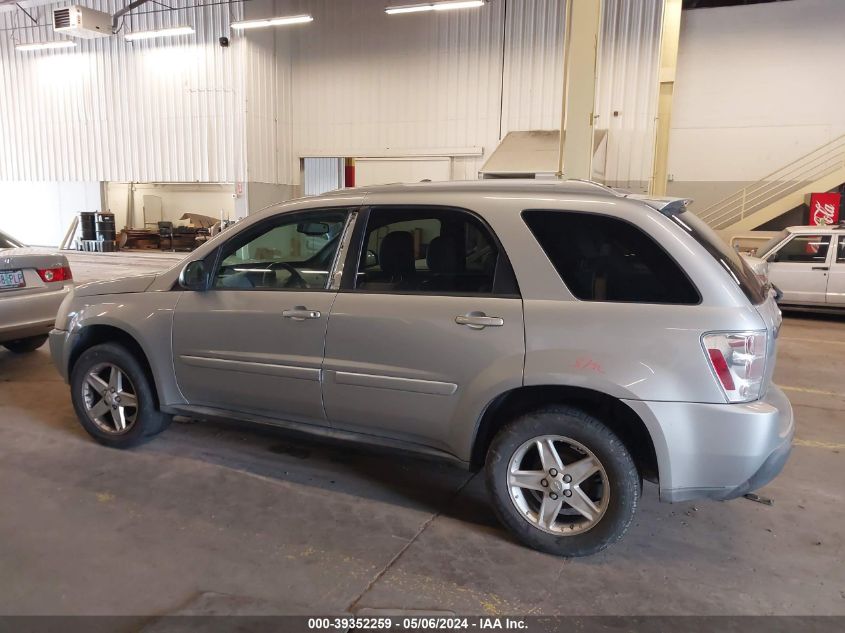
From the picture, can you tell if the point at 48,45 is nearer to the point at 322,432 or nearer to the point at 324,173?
the point at 324,173

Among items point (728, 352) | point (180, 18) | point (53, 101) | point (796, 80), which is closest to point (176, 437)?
point (728, 352)

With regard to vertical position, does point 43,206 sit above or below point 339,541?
above

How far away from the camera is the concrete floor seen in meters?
2.65

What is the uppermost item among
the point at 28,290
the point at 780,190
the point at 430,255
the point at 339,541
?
the point at 780,190

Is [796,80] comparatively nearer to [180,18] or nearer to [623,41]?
[623,41]

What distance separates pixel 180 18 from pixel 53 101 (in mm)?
6053

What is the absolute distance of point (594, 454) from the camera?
9.32ft

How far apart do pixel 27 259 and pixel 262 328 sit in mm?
4006

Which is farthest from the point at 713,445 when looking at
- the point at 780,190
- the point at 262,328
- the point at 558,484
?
the point at 780,190

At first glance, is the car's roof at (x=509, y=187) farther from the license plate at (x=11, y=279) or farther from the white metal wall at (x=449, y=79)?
the white metal wall at (x=449, y=79)

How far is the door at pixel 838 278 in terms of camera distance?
31.4 ft

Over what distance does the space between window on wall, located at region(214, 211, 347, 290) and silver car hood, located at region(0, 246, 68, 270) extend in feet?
11.0

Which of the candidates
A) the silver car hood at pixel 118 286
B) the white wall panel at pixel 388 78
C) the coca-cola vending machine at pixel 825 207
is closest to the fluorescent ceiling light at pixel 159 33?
the white wall panel at pixel 388 78

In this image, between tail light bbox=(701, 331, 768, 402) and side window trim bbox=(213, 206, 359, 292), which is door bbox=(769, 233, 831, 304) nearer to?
Result: tail light bbox=(701, 331, 768, 402)
